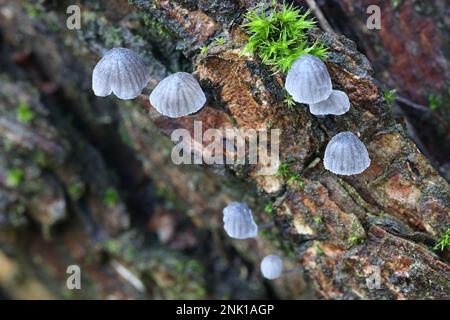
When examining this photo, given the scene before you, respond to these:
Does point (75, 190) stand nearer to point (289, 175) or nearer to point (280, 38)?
point (289, 175)

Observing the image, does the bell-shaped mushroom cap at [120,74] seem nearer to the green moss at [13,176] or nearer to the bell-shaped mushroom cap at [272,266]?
the bell-shaped mushroom cap at [272,266]

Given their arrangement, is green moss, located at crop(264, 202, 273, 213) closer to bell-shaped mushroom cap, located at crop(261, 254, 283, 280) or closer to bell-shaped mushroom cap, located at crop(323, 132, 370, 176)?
bell-shaped mushroom cap, located at crop(261, 254, 283, 280)

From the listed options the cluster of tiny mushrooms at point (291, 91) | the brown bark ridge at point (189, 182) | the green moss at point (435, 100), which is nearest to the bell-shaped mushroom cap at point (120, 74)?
the cluster of tiny mushrooms at point (291, 91)

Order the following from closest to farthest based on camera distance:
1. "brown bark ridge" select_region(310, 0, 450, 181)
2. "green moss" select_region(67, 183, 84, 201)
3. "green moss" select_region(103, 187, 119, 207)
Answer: "brown bark ridge" select_region(310, 0, 450, 181), "green moss" select_region(67, 183, 84, 201), "green moss" select_region(103, 187, 119, 207)

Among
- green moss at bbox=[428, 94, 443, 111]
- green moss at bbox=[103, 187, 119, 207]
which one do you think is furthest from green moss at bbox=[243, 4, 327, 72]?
green moss at bbox=[103, 187, 119, 207]

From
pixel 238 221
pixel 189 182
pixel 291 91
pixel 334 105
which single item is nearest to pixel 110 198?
pixel 189 182

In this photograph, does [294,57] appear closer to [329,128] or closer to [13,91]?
[329,128]
